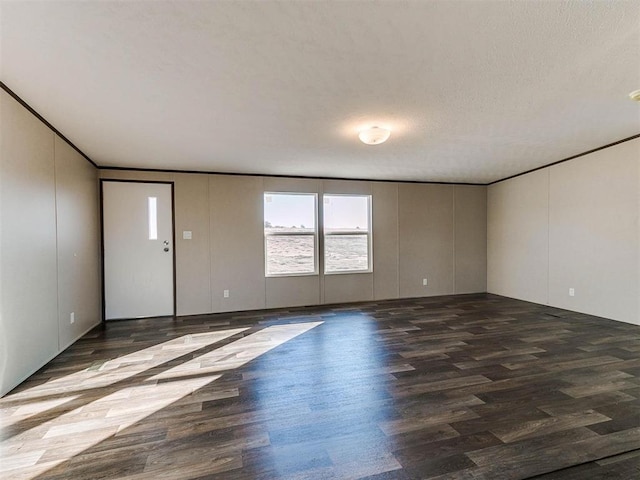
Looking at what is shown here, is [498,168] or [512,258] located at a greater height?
[498,168]

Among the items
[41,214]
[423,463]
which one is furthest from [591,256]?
[41,214]

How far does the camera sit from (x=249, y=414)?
2.12 m

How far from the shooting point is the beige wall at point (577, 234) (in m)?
4.05

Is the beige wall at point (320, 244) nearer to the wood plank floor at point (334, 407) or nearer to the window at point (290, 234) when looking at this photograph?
the window at point (290, 234)

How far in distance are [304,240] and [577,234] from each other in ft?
13.7

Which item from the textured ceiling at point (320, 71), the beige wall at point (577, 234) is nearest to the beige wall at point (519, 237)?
the beige wall at point (577, 234)

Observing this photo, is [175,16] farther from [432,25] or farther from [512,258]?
[512,258]

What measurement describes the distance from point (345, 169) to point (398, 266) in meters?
2.17

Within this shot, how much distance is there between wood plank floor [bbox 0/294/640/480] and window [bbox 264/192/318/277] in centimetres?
177

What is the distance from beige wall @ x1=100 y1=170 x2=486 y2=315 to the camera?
503cm

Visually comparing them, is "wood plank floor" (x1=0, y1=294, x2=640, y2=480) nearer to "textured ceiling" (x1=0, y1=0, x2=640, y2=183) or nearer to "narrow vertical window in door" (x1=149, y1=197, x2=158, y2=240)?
"narrow vertical window in door" (x1=149, y1=197, x2=158, y2=240)

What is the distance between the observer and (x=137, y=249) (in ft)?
15.7

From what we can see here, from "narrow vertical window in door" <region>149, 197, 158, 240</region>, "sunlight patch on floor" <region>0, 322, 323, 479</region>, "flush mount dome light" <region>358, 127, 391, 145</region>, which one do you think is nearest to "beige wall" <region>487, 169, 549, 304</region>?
"flush mount dome light" <region>358, 127, 391, 145</region>

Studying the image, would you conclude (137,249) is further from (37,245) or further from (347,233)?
(347,233)
